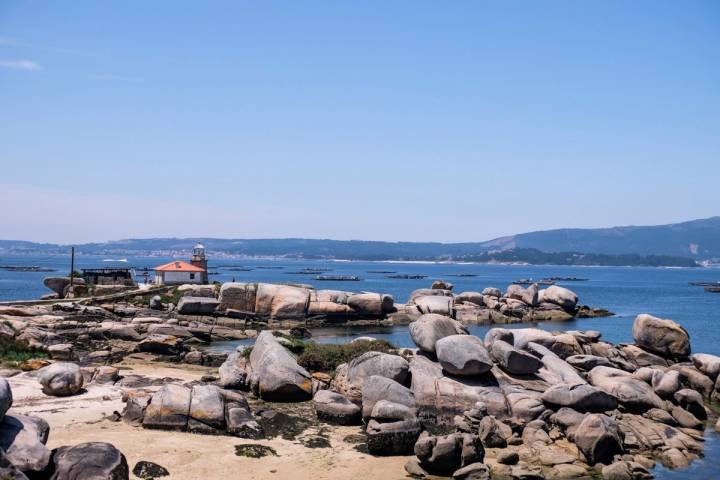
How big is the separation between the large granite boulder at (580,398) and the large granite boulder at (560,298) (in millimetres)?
46633

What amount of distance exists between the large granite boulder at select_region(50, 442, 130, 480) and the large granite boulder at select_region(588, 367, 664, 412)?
1602cm

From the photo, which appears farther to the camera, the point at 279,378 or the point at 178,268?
the point at 178,268

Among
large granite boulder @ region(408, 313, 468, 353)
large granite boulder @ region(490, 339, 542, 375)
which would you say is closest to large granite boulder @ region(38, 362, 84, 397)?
large granite boulder @ region(408, 313, 468, 353)

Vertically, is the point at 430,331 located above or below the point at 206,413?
above

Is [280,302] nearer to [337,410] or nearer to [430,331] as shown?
[430,331]

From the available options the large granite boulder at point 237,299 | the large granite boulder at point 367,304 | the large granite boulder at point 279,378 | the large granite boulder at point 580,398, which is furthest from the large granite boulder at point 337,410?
the large granite boulder at point 367,304

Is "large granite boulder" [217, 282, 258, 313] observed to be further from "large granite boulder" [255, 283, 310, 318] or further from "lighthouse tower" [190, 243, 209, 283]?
"lighthouse tower" [190, 243, 209, 283]

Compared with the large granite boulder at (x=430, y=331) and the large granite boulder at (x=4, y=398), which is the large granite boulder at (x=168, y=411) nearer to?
the large granite boulder at (x=4, y=398)

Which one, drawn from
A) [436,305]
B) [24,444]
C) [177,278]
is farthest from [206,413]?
[177,278]

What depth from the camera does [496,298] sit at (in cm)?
6494

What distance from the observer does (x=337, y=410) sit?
1950 centimetres

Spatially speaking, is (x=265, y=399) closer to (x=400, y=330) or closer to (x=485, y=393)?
(x=485, y=393)

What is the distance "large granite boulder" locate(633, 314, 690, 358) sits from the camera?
29.4 meters

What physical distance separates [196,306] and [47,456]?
37683 millimetres
